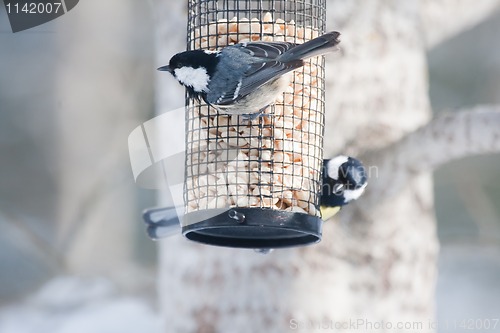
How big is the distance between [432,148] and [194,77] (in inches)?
47.5

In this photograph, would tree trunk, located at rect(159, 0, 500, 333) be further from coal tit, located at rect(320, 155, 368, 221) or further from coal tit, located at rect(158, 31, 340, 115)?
coal tit, located at rect(158, 31, 340, 115)

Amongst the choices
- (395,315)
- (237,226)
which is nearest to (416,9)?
(395,315)

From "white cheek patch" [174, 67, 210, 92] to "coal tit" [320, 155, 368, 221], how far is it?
3.01 feet

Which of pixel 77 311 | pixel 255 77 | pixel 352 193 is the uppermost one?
pixel 255 77

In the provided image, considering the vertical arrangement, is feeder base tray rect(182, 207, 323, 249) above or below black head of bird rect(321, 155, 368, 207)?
below

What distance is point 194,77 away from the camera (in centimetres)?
350

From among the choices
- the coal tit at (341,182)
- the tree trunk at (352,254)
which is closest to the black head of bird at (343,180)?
the coal tit at (341,182)

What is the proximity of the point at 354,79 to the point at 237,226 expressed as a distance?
4.01 ft

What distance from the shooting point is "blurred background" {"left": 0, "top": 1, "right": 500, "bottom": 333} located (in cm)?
635

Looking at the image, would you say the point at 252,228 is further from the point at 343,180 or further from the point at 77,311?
the point at 77,311

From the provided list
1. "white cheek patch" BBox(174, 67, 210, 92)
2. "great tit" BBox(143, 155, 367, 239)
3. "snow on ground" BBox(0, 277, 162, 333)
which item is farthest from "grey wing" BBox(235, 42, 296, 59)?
"snow on ground" BBox(0, 277, 162, 333)

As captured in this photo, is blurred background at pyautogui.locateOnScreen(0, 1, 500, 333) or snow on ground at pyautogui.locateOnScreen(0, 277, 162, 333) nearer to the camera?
snow on ground at pyautogui.locateOnScreen(0, 277, 162, 333)

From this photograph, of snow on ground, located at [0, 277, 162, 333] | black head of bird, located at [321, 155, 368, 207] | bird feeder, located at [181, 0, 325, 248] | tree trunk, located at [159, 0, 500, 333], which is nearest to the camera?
bird feeder, located at [181, 0, 325, 248]

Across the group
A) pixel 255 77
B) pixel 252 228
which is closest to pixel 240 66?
pixel 255 77
